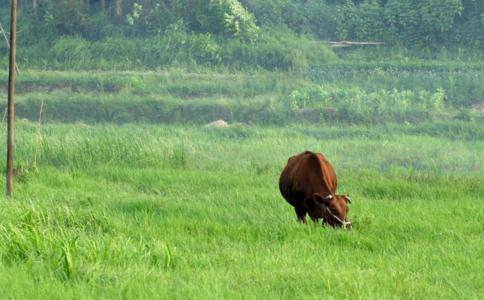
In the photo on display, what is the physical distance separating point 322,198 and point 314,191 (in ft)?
1.31

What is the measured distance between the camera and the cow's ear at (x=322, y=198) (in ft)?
29.9

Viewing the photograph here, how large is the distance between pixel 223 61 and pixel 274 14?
145 inches

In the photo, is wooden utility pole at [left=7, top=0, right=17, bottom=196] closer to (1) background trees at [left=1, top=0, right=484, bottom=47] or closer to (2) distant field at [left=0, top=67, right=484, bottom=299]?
(2) distant field at [left=0, top=67, right=484, bottom=299]

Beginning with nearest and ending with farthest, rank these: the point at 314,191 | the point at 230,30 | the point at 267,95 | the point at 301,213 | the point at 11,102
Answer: the point at 314,191 < the point at 301,213 < the point at 11,102 < the point at 267,95 < the point at 230,30

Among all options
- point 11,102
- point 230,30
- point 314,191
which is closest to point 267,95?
point 230,30

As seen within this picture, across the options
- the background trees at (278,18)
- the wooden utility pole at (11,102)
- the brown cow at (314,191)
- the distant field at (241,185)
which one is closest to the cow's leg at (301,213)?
the brown cow at (314,191)

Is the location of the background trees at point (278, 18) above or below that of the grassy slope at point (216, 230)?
above

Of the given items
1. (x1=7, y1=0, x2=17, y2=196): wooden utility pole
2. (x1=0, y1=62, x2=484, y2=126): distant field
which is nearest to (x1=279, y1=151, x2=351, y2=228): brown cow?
(x1=7, y1=0, x2=17, y2=196): wooden utility pole

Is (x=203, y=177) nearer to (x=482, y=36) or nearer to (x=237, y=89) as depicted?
(x=237, y=89)

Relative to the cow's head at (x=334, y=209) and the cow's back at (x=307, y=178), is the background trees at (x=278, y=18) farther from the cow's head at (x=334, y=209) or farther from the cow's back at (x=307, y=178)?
the cow's head at (x=334, y=209)

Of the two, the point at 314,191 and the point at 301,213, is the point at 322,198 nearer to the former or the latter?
the point at 314,191

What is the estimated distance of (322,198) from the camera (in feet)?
30.1

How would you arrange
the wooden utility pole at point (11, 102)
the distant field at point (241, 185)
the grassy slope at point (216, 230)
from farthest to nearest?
the wooden utility pole at point (11, 102) < the distant field at point (241, 185) < the grassy slope at point (216, 230)

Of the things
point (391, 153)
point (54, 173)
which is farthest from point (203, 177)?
point (391, 153)
